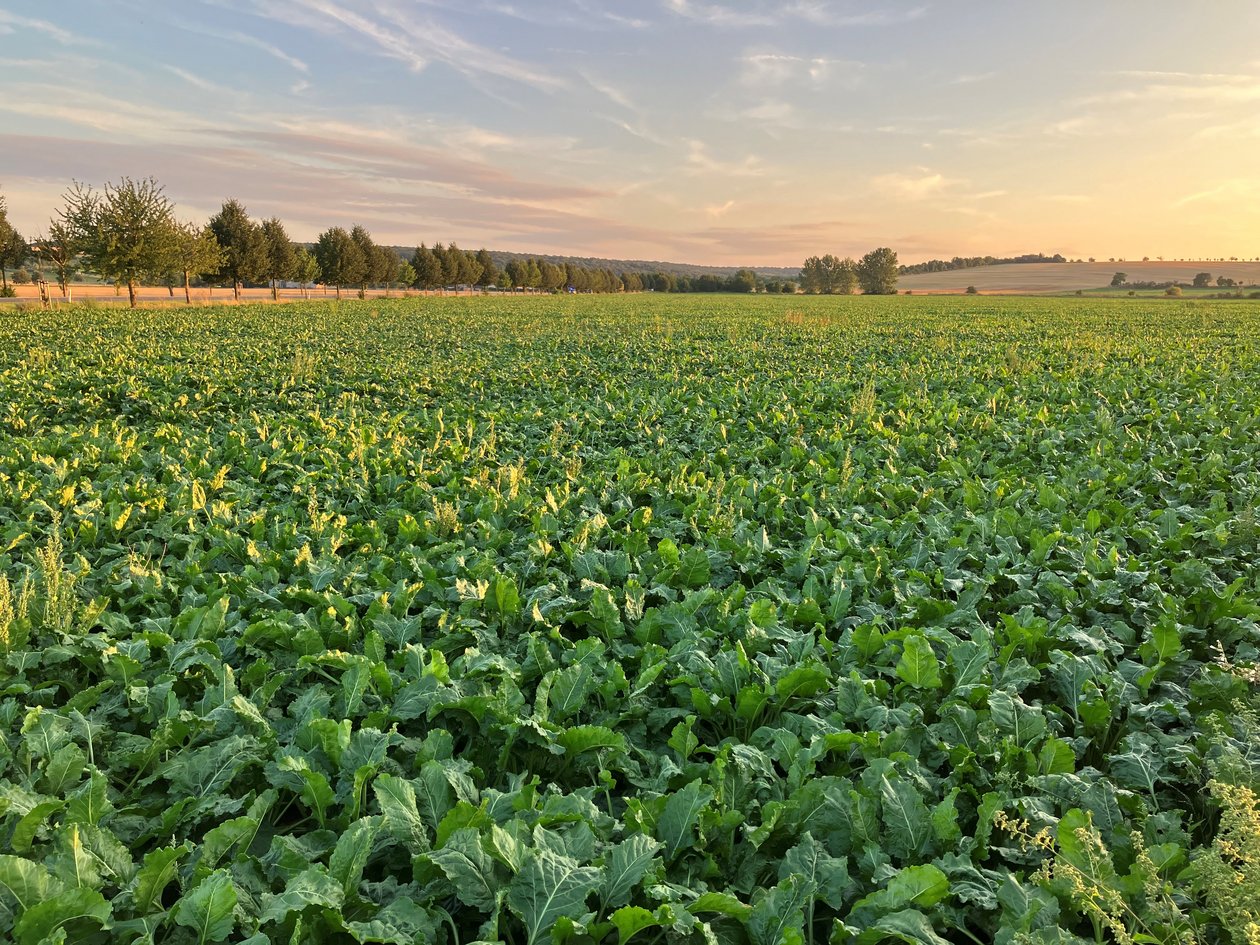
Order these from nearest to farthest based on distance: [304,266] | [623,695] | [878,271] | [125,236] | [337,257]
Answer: [623,695] < [125,236] < [304,266] < [337,257] < [878,271]

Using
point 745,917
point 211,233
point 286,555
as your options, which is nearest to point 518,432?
point 286,555

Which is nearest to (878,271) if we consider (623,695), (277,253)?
(277,253)

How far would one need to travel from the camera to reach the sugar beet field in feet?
6.99

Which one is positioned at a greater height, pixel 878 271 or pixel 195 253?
pixel 878 271

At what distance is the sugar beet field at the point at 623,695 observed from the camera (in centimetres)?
213

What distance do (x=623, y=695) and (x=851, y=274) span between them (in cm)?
15015

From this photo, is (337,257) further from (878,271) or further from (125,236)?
(878,271)

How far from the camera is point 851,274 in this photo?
140 meters

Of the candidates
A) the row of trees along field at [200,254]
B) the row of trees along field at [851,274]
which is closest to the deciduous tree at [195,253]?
the row of trees along field at [200,254]

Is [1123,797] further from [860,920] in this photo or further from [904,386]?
[904,386]

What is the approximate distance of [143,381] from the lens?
13.0 meters

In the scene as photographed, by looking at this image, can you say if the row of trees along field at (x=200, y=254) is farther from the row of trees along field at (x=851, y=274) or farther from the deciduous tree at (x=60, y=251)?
the row of trees along field at (x=851, y=274)

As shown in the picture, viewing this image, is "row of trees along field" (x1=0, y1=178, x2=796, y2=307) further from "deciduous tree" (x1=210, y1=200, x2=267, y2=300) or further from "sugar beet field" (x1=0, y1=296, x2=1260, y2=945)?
"sugar beet field" (x1=0, y1=296, x2=1260, y2=945)

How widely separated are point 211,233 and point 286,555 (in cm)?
5725
